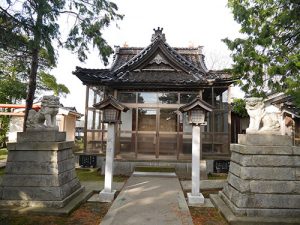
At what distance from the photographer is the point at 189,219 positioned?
6000mm

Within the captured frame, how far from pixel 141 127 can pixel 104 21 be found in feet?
22.2

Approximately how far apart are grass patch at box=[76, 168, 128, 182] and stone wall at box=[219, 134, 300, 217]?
265 inches

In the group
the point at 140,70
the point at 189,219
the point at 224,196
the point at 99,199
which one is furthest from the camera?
the point at 140,70

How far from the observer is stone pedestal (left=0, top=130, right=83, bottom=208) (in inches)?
258

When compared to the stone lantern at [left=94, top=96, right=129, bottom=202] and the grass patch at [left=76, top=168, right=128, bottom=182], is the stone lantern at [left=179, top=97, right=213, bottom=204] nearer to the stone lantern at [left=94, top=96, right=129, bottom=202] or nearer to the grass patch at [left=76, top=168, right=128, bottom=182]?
the stone lantern at [left=94, top=96, right=129, bottom=202]

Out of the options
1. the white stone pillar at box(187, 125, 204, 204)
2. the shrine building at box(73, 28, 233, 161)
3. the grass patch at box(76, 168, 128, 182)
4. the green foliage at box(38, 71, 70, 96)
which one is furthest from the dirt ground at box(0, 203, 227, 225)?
the green foliage at box(38, 71, 70, 96)

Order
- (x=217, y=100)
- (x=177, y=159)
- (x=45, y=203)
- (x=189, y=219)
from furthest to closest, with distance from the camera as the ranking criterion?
1. (x=217, y=100)
2. (x=177, y=159)
3. (x=45, y=203)
4. (x=189, y=219)

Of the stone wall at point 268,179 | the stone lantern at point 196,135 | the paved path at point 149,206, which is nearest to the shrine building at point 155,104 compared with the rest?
the paved path at point 149,206

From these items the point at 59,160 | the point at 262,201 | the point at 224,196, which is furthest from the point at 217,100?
the point at 59,160

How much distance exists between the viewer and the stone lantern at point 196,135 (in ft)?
25.2

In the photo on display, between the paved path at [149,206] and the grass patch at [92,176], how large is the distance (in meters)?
2.24

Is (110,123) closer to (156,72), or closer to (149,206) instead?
(149,206)

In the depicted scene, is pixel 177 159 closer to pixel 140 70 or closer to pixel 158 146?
pixel 158 146

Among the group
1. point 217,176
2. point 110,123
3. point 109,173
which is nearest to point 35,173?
point 109,173
